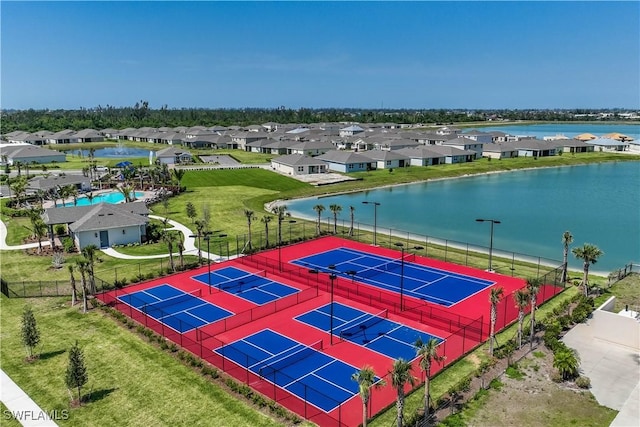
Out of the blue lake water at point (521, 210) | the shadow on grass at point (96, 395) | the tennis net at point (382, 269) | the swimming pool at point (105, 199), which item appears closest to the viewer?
the shadow on grass at point (96, 395)

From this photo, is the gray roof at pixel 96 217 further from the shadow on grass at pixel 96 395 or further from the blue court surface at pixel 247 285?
the shadow on grass at pixel 96 395

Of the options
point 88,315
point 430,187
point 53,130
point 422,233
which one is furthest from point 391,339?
point 53,130

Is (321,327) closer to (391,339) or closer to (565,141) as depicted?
(391,339)

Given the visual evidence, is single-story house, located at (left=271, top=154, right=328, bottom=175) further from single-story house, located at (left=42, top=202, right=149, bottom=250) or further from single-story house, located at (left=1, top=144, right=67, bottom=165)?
single-story house, located at (left=1, top=144, right=67, bottom=165)

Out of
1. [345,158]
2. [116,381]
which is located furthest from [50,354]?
[345,158]

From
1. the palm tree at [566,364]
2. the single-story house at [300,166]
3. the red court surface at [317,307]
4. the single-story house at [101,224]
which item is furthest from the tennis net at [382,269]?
the single-story house at [300,166]

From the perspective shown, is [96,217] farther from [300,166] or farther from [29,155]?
[29,155]

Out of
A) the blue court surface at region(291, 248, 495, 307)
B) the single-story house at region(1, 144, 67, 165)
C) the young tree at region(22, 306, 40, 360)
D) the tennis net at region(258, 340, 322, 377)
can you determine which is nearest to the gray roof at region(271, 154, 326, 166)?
the blue court surface at region(291, 248, 495, 307)
